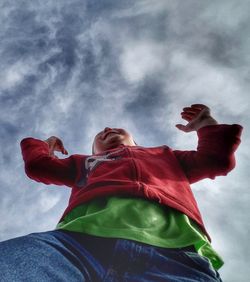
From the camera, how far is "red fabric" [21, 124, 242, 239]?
8.55 feet

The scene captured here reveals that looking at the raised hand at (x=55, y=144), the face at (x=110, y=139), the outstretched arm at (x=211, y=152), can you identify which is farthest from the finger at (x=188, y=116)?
the raised hand at (x=55, y=144)

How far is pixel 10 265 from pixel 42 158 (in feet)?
6.55

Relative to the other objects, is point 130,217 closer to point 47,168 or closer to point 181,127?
point 47,168

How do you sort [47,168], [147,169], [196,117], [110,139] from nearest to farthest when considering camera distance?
1. [147,169]
2. [47,168]
3. [196,117]
4. [110,139]

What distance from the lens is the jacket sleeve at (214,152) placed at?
3.08m

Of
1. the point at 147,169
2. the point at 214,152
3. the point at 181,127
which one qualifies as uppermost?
the point at 181,127

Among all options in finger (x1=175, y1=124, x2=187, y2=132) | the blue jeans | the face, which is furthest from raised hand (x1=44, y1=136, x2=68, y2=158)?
the blue jeans

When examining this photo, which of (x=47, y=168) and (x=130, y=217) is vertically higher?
(x=47, y=168)

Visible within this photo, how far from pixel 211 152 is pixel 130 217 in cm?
123

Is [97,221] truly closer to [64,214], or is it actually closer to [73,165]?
[64,214]

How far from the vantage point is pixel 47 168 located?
3.54 metres

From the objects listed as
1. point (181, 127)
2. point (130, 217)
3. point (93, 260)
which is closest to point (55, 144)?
point (181, 127)

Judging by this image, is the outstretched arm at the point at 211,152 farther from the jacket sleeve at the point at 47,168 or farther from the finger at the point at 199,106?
the jacket sleeve at the point at 47,168

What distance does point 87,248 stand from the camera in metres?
2.08
